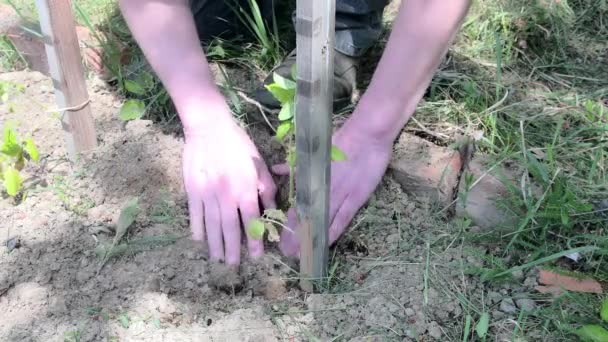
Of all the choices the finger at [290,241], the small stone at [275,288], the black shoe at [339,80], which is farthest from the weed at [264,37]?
the small stone at [275,288]

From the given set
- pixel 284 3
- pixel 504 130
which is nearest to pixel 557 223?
pixel 504 130

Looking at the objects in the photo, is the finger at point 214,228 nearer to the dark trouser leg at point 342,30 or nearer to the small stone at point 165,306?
the small stone at point 165,306

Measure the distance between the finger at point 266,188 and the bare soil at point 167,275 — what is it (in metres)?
0.11

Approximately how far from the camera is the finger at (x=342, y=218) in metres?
1.48

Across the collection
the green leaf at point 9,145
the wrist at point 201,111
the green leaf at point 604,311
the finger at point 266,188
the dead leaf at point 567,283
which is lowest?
the dead leaf at point 567,283

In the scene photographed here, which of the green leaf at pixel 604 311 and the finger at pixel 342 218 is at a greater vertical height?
the finger at pixel 342 218

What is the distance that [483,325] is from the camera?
51.2 inches

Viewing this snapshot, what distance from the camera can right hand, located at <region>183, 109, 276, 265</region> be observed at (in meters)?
1.48

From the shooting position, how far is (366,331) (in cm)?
130

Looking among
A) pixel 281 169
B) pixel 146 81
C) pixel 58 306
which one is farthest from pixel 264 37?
pixel 58 306

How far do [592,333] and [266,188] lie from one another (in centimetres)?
74

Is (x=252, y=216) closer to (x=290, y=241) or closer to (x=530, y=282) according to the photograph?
(x=290, y=241)

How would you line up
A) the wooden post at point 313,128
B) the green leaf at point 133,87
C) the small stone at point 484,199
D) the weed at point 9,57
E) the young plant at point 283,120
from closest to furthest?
the wooden post at point 313,128, the young plant at point 283,120, the small stone at point 484,199, the green leaf at point 133,87, the weed at point 9,57

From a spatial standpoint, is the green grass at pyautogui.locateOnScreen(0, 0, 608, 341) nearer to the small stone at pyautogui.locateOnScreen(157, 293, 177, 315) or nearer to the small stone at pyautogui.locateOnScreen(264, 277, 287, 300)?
the small stone at pyautogui.locateOnScreen(264, 277, 287, 300)
